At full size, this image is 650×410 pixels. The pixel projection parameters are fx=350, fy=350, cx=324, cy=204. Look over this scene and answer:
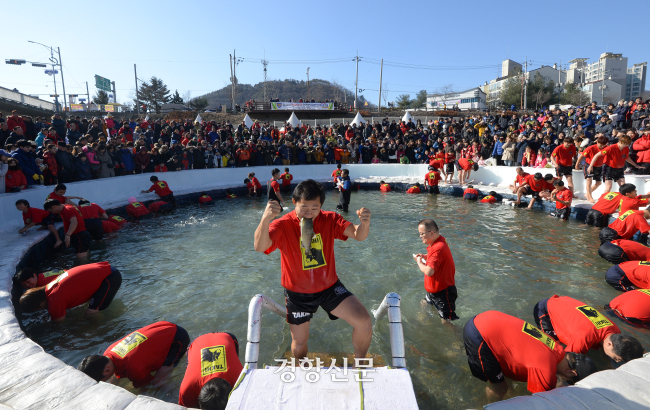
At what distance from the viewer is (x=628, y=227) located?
Answer: 20.1 feet

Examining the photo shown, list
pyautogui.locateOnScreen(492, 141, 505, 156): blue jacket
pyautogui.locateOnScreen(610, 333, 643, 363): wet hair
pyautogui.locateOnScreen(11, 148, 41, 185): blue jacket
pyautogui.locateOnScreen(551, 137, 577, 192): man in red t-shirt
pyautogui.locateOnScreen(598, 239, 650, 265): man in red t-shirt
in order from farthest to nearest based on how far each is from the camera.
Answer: pyautogui.locateOnScreen(492, 141, 505, 156): blue jacket < pyautogui.locateOnScreen(551, 137, 577, 192): man in red t-shirt < pyautogui.locateOnScreen(11, 148, 41, 185): blue jacket < pyautogui.locateOnScreen(598, 239, 650, 265): man in red t-shirt < pyautogui.locateOnScreen(610, 333, 643, 363): wet hair

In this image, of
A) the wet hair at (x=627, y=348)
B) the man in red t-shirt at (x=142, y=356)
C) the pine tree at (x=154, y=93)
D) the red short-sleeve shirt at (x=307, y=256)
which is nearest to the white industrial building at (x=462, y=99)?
the pine tree at (x=154, y=93)

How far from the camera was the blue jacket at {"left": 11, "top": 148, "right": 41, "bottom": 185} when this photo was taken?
9016 millimetres

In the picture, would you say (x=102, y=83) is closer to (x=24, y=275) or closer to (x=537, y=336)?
(x=24, y=275)

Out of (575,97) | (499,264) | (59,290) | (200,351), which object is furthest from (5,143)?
(575,97)

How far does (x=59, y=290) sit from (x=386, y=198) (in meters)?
10.5

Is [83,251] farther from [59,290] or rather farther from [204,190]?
[204,190]

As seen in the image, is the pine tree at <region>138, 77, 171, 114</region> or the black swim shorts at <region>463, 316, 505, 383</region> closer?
the black swim shorts at <region>463, 316, 505, 383</region>

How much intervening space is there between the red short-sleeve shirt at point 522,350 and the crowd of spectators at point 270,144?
9.12 meters

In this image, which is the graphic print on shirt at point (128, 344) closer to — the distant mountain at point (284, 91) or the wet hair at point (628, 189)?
the wet hair at point (628, 189)

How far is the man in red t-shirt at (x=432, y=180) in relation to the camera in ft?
43.5

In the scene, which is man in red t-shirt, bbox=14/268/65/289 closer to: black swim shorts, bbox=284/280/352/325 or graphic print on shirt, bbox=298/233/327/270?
black swim shorts, bbox=284/280/352/325

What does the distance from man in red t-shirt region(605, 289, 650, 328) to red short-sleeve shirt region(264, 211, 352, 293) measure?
3775 millimetres

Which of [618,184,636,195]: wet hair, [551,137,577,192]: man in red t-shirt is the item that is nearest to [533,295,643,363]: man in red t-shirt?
[618,184,636,195]: wet hair
